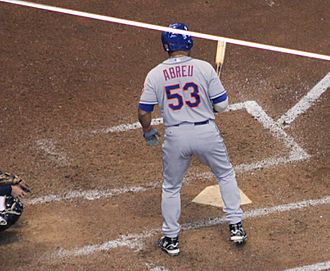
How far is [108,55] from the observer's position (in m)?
12.2

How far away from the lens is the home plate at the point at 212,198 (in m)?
9.73

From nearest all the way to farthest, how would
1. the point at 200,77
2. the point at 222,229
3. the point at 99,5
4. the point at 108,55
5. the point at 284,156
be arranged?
the point at 200,77, the point at 222,229, the point at 284,156, the point at 108,55, the point at 99,5

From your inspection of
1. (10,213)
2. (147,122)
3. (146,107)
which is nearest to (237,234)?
(147,122)

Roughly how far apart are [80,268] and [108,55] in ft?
13.4

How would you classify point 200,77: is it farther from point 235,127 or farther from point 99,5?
point 99,5

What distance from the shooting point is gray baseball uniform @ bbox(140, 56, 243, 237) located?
8602mm

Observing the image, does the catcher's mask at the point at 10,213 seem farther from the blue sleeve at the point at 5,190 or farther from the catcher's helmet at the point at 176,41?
the catcher's helmet at the point at 176,41

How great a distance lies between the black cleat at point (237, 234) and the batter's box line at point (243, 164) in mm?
1123

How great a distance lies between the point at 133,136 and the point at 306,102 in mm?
2134

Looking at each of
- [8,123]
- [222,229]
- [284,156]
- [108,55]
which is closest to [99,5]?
[108,55]

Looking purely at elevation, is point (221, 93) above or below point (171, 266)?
above

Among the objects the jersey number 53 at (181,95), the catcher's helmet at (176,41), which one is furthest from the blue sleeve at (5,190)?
the catcher's helmet at (176,41)

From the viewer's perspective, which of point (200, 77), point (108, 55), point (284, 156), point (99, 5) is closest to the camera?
point (200, 77)

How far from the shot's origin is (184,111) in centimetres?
869
